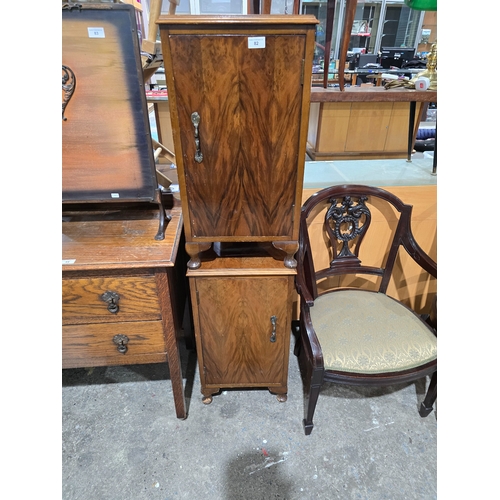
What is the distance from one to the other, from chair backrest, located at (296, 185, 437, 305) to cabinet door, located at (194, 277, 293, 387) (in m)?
0.17

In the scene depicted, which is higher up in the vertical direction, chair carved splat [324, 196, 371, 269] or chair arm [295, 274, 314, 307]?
chair carved splat [324, 196, 371, 269]

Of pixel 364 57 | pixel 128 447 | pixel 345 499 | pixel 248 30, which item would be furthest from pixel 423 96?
pixel 364 57

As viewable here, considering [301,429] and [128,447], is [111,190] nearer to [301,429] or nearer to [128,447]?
[128,447]

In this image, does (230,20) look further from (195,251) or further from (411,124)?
(411,124)

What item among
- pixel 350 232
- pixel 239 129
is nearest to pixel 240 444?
pixel 350 232

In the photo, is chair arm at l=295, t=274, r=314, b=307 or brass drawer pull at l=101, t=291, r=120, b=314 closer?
brass drawer pull at l=101, t=291, r=120, b=314

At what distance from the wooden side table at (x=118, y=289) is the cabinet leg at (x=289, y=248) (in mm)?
368

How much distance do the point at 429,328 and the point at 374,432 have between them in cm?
53

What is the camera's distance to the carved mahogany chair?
1238 millimetres

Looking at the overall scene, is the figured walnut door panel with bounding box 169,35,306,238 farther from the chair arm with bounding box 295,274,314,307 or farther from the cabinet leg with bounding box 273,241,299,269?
the chair arm with bounding box 295,274,314,307

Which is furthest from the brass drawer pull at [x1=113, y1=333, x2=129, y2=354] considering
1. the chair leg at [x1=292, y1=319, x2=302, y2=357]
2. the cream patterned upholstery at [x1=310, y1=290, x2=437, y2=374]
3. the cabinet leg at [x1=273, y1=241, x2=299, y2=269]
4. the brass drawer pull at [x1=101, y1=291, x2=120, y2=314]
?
Answer: the chair leg at [x1=292, y1=319, x2=302, y2=357]

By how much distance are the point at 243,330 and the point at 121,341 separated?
47cm

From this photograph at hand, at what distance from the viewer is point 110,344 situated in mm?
1220

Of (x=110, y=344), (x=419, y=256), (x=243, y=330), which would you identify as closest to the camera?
(x=110, y=344)
